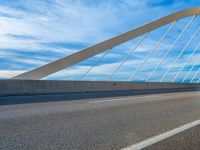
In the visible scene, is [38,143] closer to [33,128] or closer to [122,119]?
[33,128]

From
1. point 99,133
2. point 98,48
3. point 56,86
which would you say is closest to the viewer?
point 99,133

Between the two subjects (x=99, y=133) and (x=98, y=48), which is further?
(x=98, y=48)

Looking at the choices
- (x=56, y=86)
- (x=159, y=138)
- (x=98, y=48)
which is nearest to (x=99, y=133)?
(x=159, y=138)

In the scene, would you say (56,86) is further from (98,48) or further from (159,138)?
(159,138)

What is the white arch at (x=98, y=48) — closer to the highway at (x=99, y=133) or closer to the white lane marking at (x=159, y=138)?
the highway at (x=99, y=133)

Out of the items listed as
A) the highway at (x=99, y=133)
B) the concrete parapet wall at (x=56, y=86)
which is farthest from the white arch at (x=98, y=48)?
the highway at (x=99, y=133)

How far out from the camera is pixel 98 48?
57.8 ft

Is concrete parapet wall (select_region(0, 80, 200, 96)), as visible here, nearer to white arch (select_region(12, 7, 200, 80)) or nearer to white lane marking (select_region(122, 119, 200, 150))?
white arch (select_region(12, 7, 200, 80))

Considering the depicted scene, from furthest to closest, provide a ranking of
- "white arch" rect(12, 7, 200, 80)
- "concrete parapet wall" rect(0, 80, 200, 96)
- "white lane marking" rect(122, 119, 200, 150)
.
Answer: "white arch" rect(12, 7, 200, 80) < "concrete parapet wall" rect(0, 80, 200, 96) < "white lane marking" rect(122, 119, 200, 150)

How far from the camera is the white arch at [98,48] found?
48.0 ft

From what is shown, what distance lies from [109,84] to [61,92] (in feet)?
13.2

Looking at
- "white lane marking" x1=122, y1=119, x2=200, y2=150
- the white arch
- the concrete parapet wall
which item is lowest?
the concrete parapet wall

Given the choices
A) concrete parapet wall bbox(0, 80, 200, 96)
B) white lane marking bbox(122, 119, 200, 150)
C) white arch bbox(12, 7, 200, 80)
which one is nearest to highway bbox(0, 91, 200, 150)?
white lane marking bbox(122, 119, 200, 150)

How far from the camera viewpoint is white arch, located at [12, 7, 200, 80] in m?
14.6
